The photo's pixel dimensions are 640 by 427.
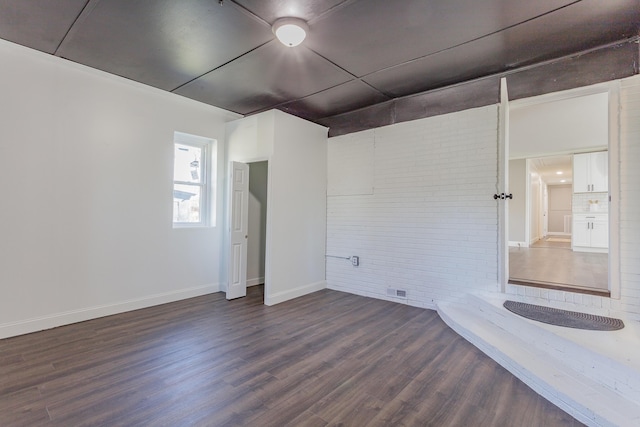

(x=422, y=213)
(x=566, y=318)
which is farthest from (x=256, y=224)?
(x=566, y=318)

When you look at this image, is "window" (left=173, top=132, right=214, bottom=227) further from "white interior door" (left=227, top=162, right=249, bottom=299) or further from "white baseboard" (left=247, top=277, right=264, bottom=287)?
"white baseboard" (left=247, top=277, right=264, bottom=287)

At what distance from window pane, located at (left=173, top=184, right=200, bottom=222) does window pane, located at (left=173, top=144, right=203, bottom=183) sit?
0.46ft

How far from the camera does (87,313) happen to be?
136 inches

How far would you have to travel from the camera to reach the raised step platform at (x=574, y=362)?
190 centimetres

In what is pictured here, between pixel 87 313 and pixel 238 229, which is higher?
pixel 238 229

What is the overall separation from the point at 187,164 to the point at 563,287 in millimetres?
5188

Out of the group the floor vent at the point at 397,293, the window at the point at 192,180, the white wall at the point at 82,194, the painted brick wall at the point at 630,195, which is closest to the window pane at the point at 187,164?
the window at the point at 192,180

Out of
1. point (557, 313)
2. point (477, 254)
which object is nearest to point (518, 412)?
point (557, 313)

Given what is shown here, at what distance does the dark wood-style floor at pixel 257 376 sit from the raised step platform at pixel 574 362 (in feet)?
0.37

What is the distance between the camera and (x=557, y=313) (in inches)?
114

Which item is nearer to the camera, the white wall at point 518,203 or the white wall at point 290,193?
the white wall at point 290,193

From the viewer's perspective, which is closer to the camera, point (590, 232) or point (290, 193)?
point (290, 193)

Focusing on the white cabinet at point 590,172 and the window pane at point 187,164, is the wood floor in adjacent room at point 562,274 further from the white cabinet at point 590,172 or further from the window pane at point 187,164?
the window pane at point 187,164

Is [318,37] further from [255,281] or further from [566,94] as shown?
[255,281]
